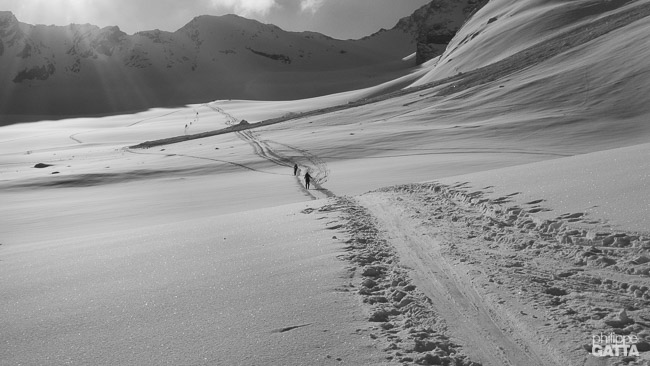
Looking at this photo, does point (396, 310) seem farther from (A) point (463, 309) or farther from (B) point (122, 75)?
(B) point (122, 75)

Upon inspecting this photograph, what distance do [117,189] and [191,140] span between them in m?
19.7

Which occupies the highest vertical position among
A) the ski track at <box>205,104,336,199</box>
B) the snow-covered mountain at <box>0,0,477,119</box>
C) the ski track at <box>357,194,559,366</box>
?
the snow-covered mountain at <box>0,0,477,119</box>

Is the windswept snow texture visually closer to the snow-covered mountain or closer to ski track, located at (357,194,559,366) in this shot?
ski track, located at (357,194,559,366)

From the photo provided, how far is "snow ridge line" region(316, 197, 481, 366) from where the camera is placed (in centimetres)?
395

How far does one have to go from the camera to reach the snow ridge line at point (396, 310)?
3.95 metres

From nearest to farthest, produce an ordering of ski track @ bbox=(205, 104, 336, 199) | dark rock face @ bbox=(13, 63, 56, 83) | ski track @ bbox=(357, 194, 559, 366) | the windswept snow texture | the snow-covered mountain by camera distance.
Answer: ski track @ bbox=(357, 194, 559, 366)
the windswept snow texture
ski track @ bbox=(205, 104, 336, 199)
the snow-covered mountain
dark rock face @ bbox=(13, 63, 56, 83)

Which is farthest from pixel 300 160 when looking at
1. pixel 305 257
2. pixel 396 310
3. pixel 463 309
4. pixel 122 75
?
pixel 122 75

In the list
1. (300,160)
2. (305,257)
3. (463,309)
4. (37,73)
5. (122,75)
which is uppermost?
(37,73)

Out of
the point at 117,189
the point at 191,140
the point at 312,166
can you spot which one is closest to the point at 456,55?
the point at 191,140

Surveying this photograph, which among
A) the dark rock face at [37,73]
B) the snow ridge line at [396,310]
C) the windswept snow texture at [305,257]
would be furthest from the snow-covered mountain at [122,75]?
the snow ridge line at [396,310]

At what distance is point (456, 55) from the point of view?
5897 cm

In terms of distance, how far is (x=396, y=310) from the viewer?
4.76 meters

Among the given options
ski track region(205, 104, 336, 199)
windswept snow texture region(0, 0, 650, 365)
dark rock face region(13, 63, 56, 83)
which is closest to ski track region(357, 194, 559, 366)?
windswept snow texture region(0, 0, 650, 365)

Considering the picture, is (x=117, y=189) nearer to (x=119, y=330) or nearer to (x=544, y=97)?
(x=119, y=330)
